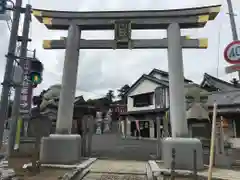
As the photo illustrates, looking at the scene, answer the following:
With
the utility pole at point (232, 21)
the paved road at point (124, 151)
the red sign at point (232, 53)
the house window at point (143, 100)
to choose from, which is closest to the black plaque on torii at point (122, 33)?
the red sign at point (232, 53)

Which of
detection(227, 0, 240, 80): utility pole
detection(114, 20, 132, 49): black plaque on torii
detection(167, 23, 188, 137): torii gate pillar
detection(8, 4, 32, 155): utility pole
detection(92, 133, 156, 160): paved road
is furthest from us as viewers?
detection(227, 0, 240, 80): utility pole

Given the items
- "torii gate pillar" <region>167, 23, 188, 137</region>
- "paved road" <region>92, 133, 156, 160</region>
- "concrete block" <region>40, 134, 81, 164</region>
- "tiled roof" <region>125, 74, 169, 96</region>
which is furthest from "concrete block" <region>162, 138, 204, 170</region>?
"tiled roof" <region>125, 74, 169, 96</region>

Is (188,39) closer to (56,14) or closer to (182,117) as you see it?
(182,117)

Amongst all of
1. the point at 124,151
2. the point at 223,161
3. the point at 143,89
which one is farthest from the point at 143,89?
the point at 223,161

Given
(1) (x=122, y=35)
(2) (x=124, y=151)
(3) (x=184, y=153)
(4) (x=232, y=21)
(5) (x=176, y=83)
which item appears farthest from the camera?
(4) (x=232, y=21)

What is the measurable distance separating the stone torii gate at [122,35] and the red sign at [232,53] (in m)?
1.85

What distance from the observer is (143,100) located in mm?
36812

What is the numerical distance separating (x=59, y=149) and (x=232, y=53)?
25.7 feet

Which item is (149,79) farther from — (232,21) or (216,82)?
(232,21)

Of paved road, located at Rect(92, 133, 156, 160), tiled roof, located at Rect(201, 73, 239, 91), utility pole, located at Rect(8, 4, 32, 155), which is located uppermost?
tiled roof, located at Rect(201, 73, 239, 91)

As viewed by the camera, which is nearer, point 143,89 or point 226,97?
point 226,97

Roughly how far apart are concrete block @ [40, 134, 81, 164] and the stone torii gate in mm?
489

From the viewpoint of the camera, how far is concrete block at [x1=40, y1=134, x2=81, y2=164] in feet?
31.5

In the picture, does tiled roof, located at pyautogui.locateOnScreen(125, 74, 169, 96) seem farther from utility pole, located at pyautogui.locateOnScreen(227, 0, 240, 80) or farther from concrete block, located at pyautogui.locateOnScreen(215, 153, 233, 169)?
concrete block, located at pyautogui.locateOnScreen(215, 153, 233, 169)
